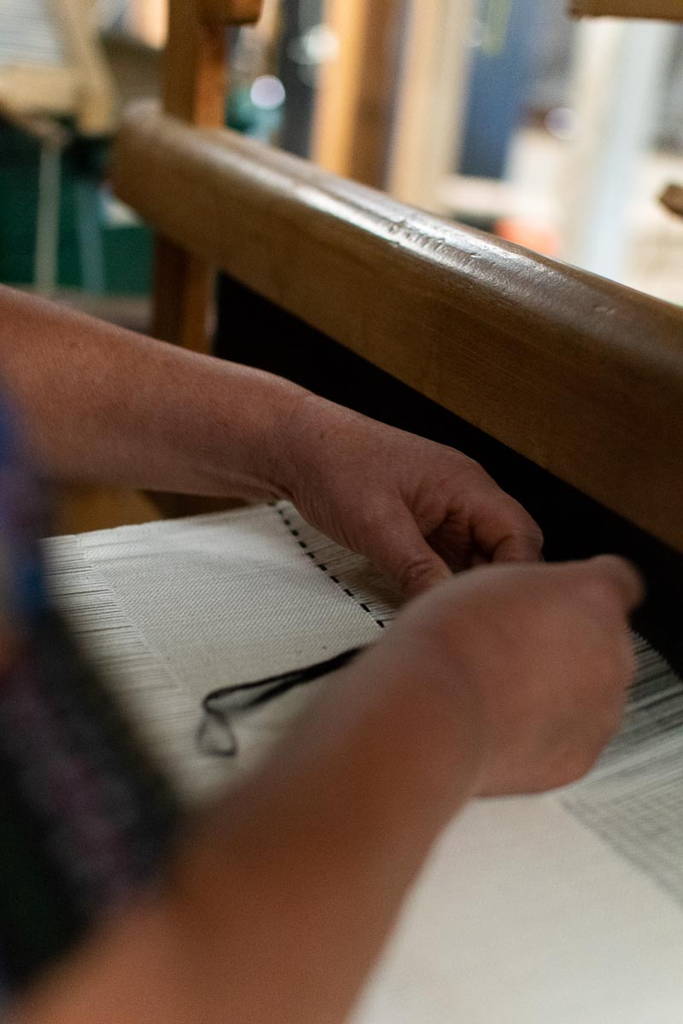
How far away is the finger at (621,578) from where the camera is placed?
1.58 feet

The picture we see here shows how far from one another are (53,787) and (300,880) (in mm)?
86

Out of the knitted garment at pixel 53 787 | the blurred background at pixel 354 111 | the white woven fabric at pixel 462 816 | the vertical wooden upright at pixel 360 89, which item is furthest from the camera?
the vertical wooden upright at pixel 360 89

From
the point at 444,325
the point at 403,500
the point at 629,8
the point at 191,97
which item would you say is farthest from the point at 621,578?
the point at 191,97

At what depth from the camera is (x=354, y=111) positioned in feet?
9.52

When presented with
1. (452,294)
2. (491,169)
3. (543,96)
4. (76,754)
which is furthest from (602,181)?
(76,754)

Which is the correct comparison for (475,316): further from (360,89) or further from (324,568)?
(360,89)

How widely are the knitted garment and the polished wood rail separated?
34 centimetres

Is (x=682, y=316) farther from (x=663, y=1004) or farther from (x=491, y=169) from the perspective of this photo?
(x=491, y=169)

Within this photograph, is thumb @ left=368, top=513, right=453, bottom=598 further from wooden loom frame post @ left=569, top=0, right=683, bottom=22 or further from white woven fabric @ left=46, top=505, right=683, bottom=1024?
wooden loom frame post @ left=569, top=0, right=683, bottom=22

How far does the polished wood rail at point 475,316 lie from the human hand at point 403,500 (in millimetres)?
51

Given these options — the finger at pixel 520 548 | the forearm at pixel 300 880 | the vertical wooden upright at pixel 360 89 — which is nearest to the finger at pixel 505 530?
the finger at pixel 520 548

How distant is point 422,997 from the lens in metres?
0.44

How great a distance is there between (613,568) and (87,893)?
0.92ft

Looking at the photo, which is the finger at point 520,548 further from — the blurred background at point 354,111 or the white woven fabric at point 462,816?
the blurred background at point 354,111
